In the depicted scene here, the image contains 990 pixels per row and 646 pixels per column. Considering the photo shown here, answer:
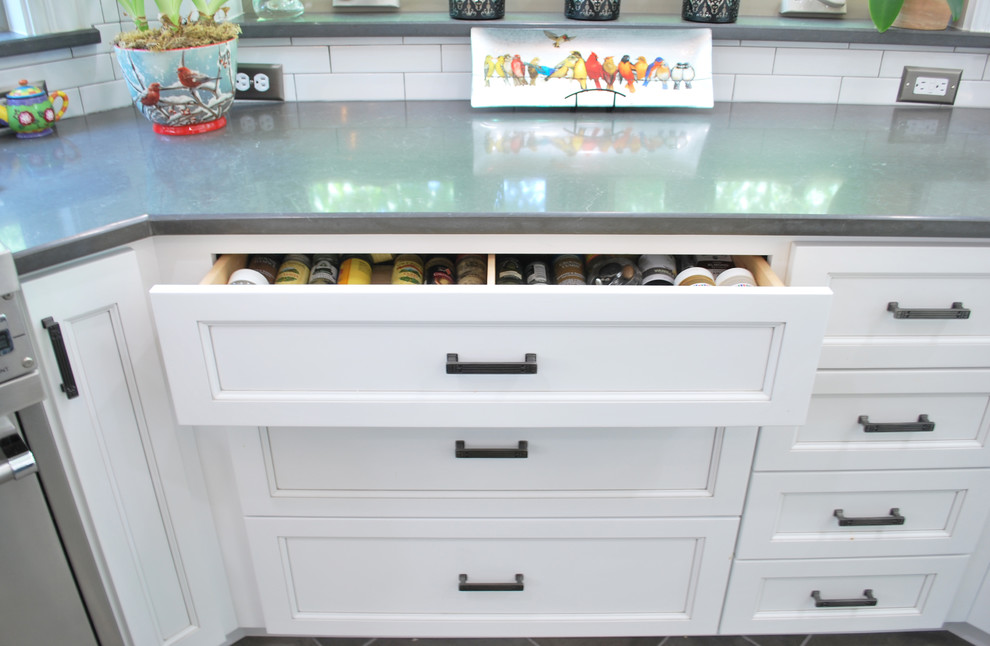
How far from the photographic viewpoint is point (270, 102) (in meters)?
1.52

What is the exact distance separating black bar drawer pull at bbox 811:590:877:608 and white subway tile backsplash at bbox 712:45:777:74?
1055mm

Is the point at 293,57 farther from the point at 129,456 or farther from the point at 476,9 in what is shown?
the point at 129,456

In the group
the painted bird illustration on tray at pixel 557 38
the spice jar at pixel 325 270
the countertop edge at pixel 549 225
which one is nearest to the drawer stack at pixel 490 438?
the countertop edge at pixel 549 225

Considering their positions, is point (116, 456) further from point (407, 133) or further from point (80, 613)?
point (407, 133)

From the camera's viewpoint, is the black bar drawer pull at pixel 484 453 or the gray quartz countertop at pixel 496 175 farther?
the black bar drawer pull at pixel 484 453

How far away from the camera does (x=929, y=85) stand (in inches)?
59.6

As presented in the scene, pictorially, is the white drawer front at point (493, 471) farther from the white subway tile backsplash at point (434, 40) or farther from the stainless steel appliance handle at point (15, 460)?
the white subway tile backsplash at point (434, 40)

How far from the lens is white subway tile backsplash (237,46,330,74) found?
59.1 inches

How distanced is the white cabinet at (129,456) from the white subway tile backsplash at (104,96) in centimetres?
69

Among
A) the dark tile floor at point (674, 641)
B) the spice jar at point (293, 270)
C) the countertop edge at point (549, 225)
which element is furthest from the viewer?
the dark tile floor at point (674, 641)

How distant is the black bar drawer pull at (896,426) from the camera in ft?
3.58

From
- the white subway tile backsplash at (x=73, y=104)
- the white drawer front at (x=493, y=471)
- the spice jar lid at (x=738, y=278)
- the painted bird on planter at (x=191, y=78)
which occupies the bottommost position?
the white drawer front at (x=493, y=471)

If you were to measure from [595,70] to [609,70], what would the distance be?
30mm

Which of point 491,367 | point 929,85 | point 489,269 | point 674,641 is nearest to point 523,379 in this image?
point 491,367
